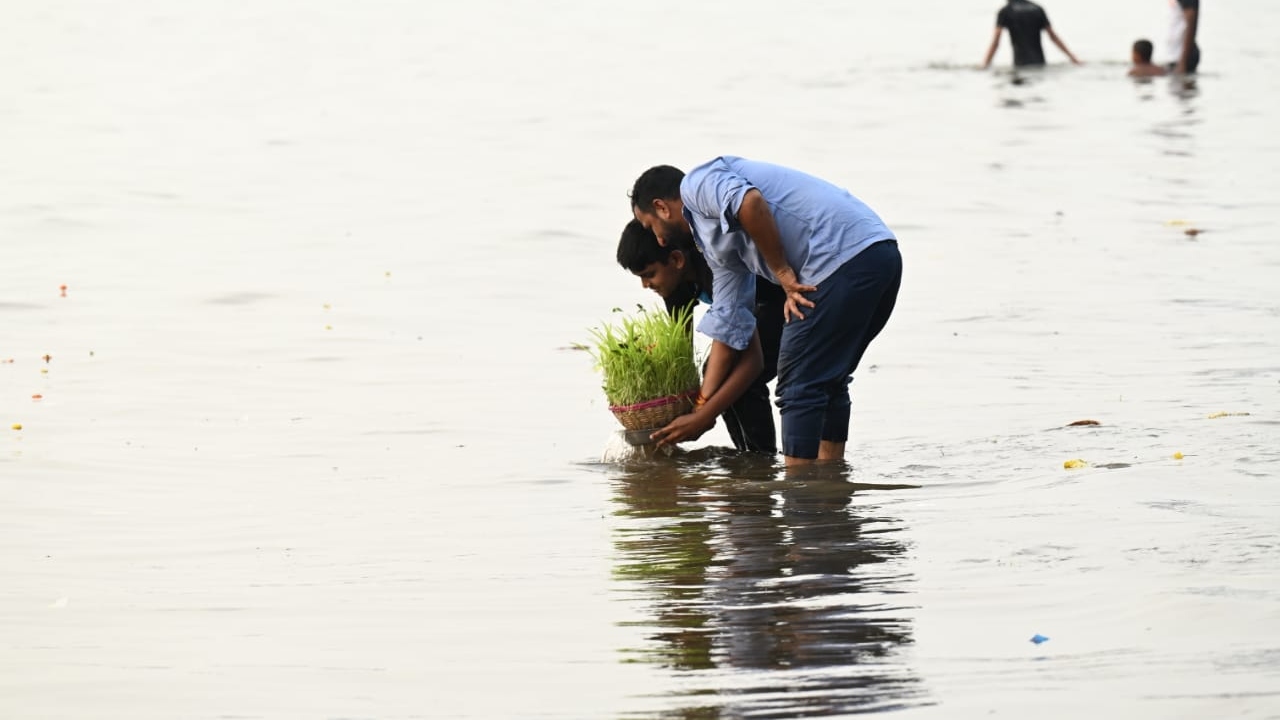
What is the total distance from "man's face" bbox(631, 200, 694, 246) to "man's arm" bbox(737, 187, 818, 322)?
0.28m

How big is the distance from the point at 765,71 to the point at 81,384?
901 inches

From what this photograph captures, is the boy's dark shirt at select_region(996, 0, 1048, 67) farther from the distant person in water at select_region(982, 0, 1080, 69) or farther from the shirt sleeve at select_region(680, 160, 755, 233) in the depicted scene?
the shirt sleeve at select_region(680, 160, 755, 233)

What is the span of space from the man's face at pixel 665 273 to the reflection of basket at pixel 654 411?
0.42 m

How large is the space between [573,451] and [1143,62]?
67.5 feet

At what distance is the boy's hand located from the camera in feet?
20.0

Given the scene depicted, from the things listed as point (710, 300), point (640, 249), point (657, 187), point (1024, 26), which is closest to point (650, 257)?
point (640, 249)

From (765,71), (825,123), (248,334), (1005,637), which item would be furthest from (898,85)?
(1005,637)

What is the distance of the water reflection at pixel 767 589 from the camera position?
3.55 metres

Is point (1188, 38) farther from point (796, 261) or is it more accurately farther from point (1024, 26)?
point (796, 261)

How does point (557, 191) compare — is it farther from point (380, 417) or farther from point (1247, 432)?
point (1247, 432)

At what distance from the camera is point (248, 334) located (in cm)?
980

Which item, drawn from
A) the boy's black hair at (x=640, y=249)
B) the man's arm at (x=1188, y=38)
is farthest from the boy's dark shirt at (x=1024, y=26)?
the boy's black hair at (x=640, y=249)

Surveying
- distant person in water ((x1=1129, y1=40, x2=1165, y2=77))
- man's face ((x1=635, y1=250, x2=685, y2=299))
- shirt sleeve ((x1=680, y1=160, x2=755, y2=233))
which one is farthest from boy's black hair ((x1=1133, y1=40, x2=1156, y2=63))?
shirt sleeve ((x1=680, y1=160, x2=755, y2=233))

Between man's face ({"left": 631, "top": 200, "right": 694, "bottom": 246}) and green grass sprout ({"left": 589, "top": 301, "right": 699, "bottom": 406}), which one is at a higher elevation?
man's face ({"left": 631, "top": 200, "right": 694, "bottom": 246})
